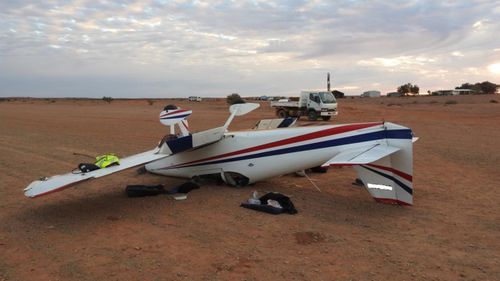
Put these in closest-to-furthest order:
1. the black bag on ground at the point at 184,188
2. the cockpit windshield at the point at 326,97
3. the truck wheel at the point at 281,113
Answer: the black bag on ground at the point at 184,188, the cockpit windshield at the point at 326,97, the truck wheel at the point at 281,113

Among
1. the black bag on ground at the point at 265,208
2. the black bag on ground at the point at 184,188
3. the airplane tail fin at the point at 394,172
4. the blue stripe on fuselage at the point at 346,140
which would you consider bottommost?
the black bag on ground at the point at 265,208

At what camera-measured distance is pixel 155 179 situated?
9992mm

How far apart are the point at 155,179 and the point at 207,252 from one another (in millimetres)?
4745

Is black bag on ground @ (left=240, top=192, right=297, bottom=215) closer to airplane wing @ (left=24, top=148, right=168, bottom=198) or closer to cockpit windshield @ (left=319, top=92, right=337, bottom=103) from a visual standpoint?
airplane wing @ (left=24, top=148, right=168, bottom=198)

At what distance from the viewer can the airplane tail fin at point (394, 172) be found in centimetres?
719

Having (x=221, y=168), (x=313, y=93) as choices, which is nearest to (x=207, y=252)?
(x=221, y=168)

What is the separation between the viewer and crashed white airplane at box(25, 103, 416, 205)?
→ 717 cm

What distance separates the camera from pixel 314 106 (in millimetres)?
32125

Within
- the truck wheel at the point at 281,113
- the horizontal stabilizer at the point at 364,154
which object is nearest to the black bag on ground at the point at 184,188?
the horizontal stabilizer at the point at 364,154

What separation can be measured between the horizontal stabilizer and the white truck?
2438 cm

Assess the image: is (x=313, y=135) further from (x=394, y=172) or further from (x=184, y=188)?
(x=184, y=188)

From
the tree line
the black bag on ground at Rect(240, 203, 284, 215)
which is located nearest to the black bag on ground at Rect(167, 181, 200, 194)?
the black bag on ground at Rect(240, 203, 284, 215)

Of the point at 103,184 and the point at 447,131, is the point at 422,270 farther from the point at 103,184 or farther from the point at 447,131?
the point at 447,131

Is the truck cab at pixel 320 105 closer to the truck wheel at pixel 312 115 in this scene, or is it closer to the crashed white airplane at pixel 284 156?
the truck wheel at pixel 312 115
